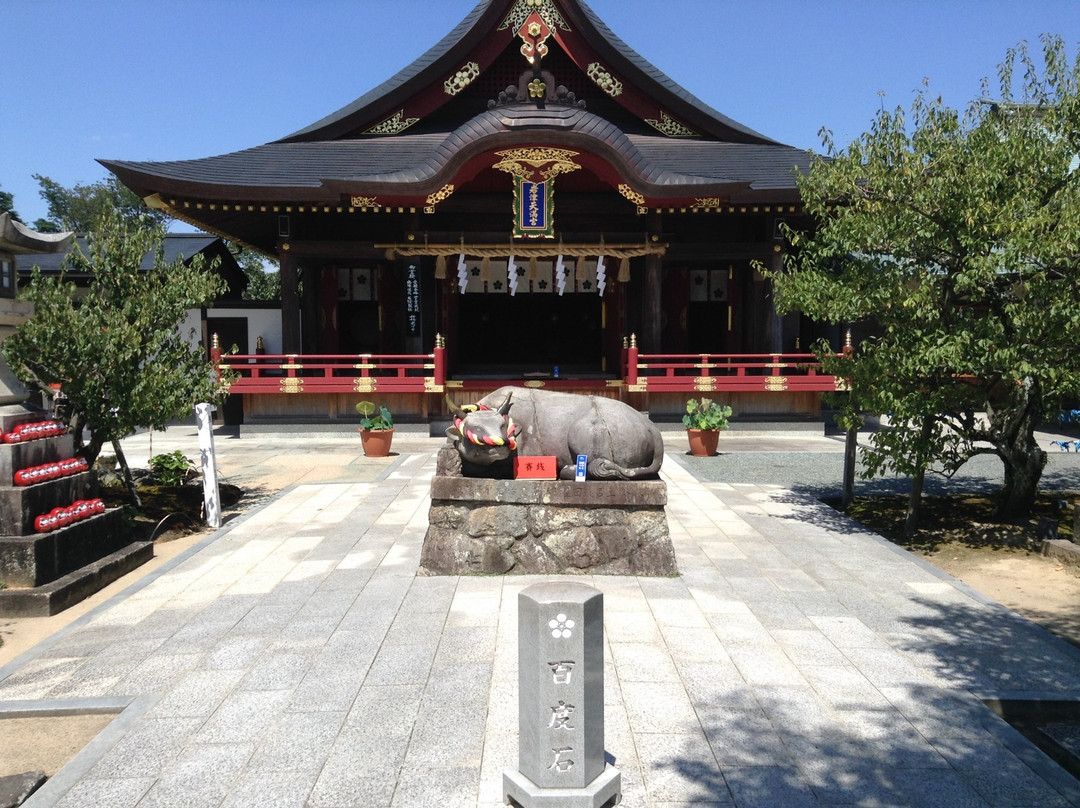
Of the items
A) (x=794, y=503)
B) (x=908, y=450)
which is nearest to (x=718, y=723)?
(x=908, y=450)

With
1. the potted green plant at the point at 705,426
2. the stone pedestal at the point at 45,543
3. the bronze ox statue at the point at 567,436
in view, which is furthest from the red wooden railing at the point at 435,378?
the bronze ox statue at the point at 567,436

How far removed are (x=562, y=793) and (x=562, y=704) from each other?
1.17 ft

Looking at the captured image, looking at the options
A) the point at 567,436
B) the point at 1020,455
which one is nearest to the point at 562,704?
the point at 567,436

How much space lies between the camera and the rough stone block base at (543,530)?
6.07m

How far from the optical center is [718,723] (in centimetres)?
380

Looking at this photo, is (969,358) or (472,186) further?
(472,186)

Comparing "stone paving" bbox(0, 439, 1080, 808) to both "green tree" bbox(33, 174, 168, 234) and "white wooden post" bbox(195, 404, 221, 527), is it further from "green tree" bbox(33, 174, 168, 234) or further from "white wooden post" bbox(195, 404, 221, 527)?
"green tree" bbox(33, 174, 168, 234)

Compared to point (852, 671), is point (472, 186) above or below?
above

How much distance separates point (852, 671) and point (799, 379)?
38.6ft

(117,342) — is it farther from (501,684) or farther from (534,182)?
(534,182)

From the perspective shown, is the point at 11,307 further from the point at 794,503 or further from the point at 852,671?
the point at 794,503

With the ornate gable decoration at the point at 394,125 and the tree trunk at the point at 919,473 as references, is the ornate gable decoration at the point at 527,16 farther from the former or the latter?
the tree trunk at the point at 919,473

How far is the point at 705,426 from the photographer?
41.1 ft

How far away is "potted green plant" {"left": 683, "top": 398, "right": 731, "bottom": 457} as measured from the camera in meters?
12.5
